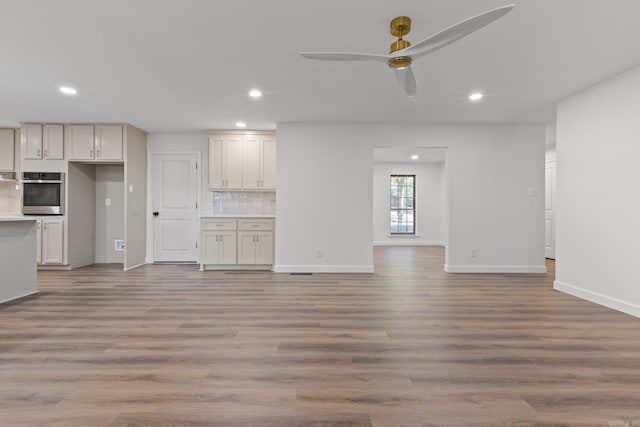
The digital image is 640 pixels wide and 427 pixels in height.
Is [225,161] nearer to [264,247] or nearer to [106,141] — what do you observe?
[264,247]

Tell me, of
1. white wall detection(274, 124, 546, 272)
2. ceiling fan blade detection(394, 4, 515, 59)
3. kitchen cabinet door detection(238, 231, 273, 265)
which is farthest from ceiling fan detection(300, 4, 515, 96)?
kitchen cabinet door detection(238, 231, 273, 265)

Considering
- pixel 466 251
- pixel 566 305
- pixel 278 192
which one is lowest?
pixel 566 305

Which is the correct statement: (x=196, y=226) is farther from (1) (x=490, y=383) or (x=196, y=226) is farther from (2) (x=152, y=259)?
(1) (x=490, y=383)

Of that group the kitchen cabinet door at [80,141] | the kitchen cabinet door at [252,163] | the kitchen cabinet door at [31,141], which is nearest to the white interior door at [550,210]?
the kitchen cabinet door at [252,163]

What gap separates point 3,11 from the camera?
231 centimetres

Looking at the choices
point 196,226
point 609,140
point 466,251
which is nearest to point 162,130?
point 196,226

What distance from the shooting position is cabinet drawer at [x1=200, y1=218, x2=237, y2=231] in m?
5.46

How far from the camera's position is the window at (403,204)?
10.2 meters

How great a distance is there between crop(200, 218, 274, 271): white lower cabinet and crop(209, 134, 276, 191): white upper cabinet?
701 millimetres

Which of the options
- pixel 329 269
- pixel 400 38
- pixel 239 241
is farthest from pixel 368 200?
pixel 400 38

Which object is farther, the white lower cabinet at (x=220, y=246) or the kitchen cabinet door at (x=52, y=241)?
the white lower cabinet at (x=220, y=246)

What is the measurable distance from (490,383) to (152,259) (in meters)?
5.85

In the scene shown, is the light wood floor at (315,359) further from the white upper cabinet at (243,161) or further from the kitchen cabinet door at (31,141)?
the kitchen cabinet door at (31,141)

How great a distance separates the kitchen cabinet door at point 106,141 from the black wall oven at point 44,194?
2.41ft
